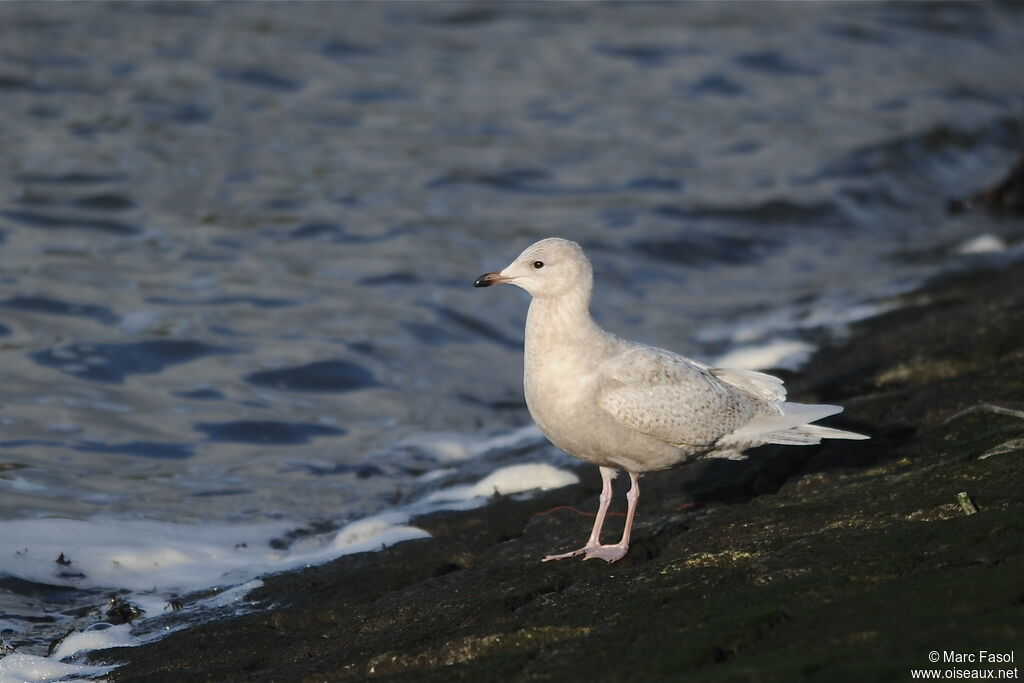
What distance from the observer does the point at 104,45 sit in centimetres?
1720

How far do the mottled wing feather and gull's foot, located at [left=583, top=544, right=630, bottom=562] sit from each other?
505 mm

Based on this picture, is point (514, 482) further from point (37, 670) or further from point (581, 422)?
point (37, 670)

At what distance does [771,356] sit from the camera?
9391 millimetres

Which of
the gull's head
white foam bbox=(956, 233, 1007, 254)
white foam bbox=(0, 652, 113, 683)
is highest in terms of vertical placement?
the gull's head

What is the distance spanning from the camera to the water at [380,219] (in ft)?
26.8

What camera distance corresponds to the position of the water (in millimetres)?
8180

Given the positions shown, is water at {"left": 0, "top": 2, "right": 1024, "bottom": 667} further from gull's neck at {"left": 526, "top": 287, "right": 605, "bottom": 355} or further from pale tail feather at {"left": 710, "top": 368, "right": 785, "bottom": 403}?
pale tail feather at {"left": 710, "top": 368, "right": 785, "bottom": 403}

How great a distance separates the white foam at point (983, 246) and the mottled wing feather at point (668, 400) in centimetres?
744

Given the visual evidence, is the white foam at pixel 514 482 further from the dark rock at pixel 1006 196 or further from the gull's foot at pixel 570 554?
the dark rock at pixel 1006 196

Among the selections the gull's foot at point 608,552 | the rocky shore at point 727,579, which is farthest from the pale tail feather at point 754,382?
the gull's foot at point 608,552

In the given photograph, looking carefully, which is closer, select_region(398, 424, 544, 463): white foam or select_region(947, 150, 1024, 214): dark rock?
select_region(398, 424, 544, 463): white foam

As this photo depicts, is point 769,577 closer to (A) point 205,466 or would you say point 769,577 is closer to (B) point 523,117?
(A) point 205,466

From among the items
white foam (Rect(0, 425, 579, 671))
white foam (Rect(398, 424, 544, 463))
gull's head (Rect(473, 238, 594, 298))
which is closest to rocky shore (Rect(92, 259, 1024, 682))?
white foam (Rect(0, 425, 579, 671))

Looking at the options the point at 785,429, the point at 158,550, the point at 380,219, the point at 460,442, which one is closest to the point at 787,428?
the point at 785,429
